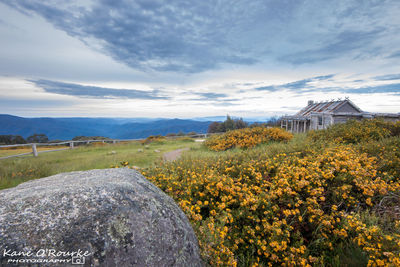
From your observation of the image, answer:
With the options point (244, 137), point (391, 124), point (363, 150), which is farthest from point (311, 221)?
point (391, 124)

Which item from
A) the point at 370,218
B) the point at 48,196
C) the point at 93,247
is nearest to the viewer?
the point at 93,247

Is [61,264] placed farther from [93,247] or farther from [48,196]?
[48,196]

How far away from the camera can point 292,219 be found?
335 cm

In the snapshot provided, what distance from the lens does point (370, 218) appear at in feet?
10.9

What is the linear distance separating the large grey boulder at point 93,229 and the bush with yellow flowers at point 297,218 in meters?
0.67

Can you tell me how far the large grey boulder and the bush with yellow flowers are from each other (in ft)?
2.21

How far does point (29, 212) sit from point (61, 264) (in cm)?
56

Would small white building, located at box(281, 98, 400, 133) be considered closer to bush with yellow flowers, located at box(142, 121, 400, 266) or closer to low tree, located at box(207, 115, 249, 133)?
bush with yellow flowers, located at box(142, 121, 400, 266)

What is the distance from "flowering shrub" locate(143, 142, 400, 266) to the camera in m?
2.63

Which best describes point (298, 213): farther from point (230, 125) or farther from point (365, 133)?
point (230, 125)

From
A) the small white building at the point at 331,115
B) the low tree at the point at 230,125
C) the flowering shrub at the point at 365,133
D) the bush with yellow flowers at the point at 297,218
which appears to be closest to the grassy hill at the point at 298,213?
the bush with yellow flowers at the point at 297,218

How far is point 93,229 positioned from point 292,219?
10.6 ft

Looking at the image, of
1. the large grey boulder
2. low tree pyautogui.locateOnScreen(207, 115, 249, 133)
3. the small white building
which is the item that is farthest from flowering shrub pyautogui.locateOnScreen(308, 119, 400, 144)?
low tree pyautogui.locateOnScreen(207, 115, 249, 133)

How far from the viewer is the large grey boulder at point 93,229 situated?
1.31 metres
